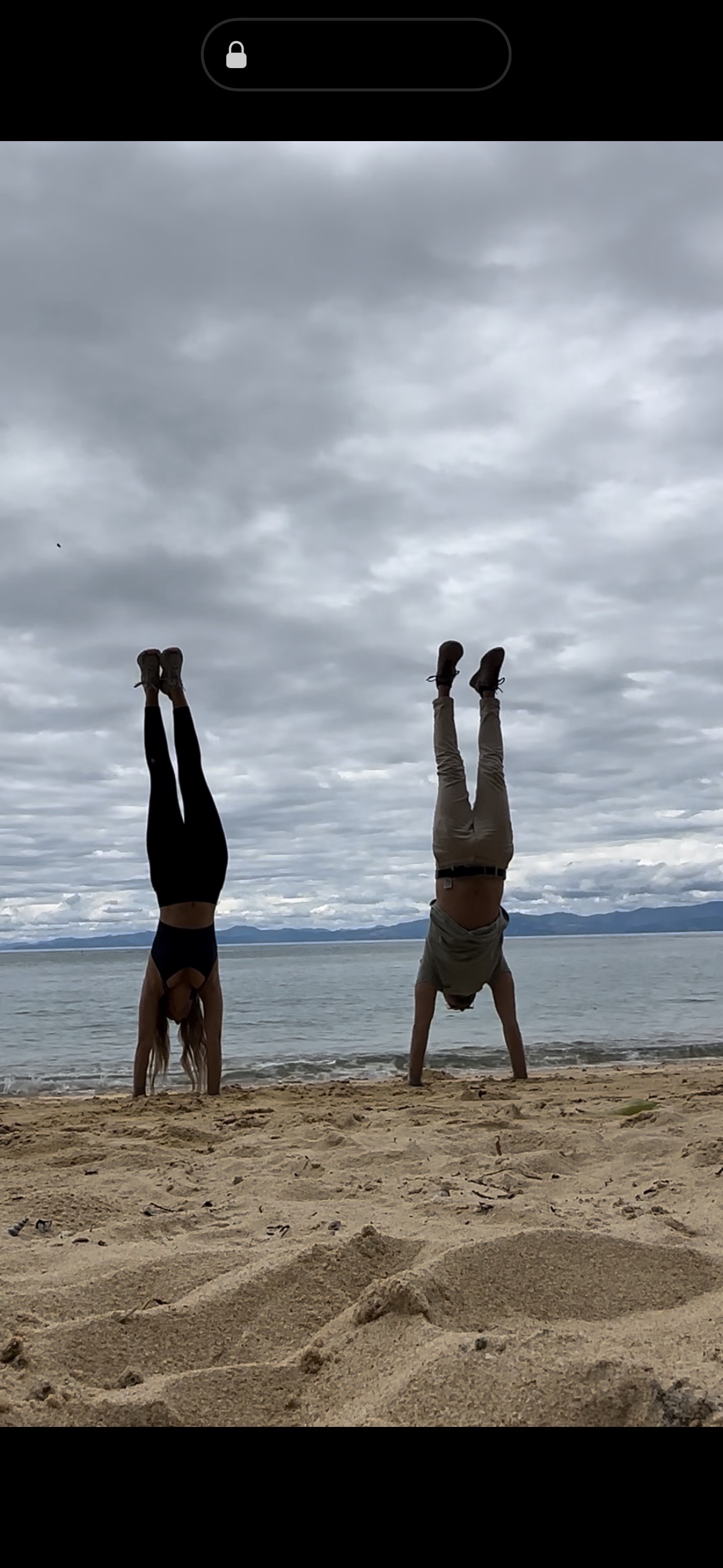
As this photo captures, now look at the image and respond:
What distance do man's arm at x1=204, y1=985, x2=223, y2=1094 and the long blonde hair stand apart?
0.03 metres

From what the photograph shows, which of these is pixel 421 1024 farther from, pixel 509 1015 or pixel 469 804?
pixel 469 804

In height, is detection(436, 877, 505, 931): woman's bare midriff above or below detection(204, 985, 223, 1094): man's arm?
above

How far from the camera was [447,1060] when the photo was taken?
8.38m

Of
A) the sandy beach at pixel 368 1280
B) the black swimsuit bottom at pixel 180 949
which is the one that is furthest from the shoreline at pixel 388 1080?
the sandy beach at pixel 368 1280

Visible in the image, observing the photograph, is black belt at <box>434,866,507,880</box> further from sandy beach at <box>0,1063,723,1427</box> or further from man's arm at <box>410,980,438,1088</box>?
sandy beach at <box>0,1063,723,1427</box>

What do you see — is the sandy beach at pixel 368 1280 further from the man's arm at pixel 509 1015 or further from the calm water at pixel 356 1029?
the calm water at pixel 356 1029
